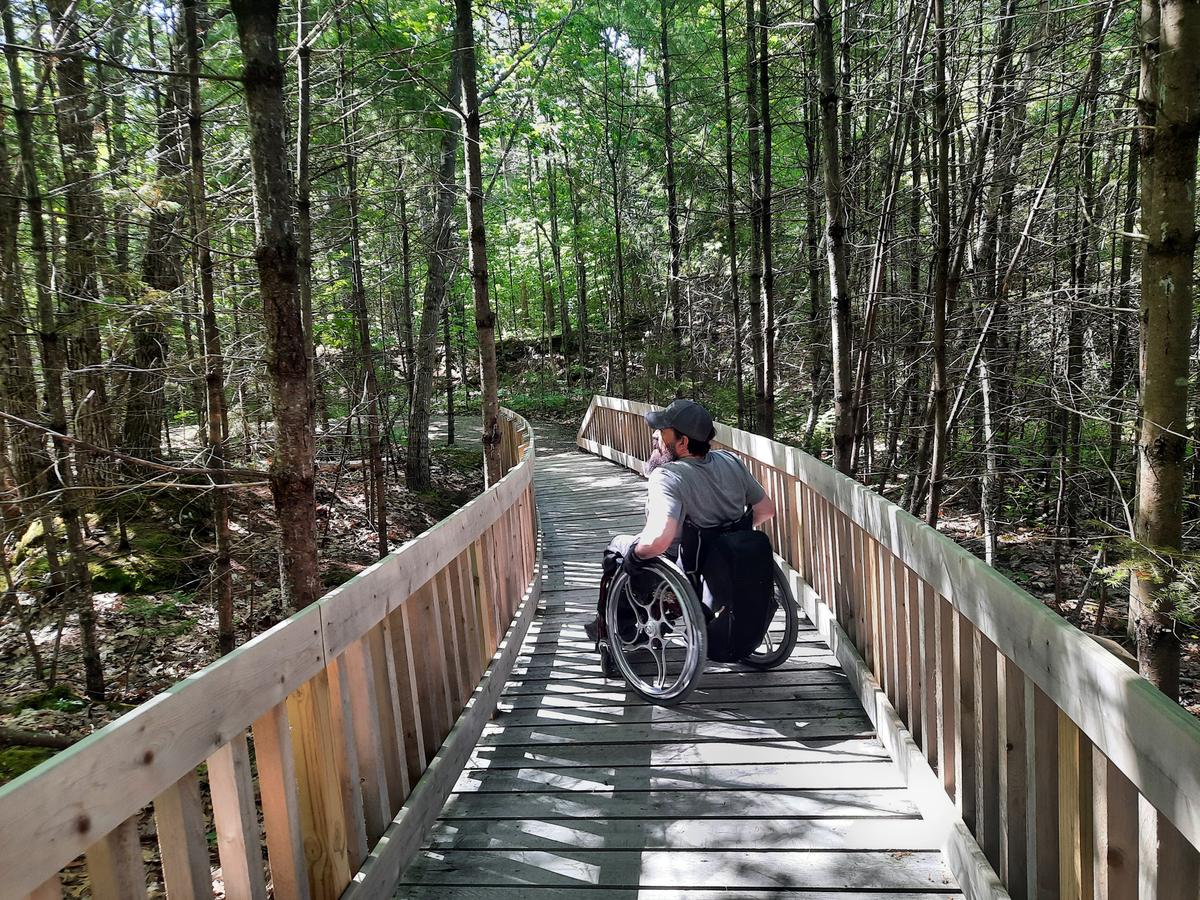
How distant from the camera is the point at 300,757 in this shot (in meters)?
2.28

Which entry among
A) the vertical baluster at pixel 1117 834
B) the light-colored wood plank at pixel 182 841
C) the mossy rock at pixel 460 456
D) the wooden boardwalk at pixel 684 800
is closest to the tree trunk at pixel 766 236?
the wooden boardwalk at pixel 684 800

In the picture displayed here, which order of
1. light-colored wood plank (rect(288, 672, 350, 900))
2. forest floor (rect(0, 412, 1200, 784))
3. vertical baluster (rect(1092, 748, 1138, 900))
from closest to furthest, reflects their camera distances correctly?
vertical baluster (rect(1092, 748, 1138, 900)) < light-colored wood plank (rect(288, 672, 350, 900)) < forest floor (rect(0, 412, 1200, 784))

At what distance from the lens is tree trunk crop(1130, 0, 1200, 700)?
2783 mm

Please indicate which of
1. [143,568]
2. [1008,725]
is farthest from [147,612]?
[1008,725]

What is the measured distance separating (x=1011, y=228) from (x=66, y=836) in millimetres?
10276

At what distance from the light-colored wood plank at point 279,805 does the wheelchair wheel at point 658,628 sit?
2050mm

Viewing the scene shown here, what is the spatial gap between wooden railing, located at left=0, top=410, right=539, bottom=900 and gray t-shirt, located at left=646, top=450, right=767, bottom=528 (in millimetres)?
988

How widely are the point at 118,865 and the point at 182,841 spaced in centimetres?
20

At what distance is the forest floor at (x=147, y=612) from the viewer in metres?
6.19

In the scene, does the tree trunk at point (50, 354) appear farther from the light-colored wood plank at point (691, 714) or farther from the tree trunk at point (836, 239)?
the tree trunk at point (836, 239)

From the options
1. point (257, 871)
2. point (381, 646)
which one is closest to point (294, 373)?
point (381, 646)

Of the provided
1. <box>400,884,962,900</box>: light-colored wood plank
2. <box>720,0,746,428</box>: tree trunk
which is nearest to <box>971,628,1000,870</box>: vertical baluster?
<box>400,884,962,900</box>: light-colored wood plank

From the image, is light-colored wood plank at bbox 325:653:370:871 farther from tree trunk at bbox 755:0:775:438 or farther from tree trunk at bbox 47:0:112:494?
tree trunk at bbox 755:0:775:438

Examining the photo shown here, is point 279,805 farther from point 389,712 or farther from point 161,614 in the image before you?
point 161,614
